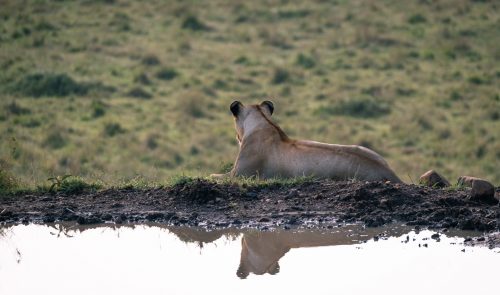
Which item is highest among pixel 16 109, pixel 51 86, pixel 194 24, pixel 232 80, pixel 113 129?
pixel 194 24

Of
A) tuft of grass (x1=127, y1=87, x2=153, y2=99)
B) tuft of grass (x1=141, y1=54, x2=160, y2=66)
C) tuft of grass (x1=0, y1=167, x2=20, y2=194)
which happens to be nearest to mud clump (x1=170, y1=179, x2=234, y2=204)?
tuft of grass (x1=0, y1=167, x2=20, y2=194)

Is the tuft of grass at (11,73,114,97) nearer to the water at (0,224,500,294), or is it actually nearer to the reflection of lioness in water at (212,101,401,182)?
the reflection of lioness in water at (212,101,401,182)

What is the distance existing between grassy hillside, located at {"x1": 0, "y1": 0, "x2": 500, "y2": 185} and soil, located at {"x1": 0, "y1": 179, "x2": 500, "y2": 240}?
6.35 metres

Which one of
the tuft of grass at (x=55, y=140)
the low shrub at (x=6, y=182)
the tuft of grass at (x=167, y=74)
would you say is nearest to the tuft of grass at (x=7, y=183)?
the low shrub at (x=6, y=182)

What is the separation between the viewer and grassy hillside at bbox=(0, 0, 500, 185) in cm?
1861

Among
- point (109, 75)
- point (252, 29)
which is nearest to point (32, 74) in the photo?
point (109, 75)

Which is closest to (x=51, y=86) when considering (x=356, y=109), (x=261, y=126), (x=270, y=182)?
(x=356, y=109)

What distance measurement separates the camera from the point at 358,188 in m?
8.81

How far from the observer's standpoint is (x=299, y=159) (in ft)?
32.0

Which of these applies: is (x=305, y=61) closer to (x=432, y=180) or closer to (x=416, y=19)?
(x=416, y=19)

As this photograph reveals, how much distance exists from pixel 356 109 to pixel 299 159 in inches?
439

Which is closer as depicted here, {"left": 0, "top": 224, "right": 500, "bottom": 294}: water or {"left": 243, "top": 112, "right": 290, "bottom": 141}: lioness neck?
{"left": 0, "top": 224, "right": 500, "bottom": 294}: water

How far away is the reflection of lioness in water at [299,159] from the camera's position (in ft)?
31.6

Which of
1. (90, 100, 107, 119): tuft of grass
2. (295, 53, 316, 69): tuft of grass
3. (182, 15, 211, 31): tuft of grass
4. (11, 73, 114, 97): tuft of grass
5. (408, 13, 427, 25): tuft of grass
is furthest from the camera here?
(408, 13, 427, 25): tuft of grass
